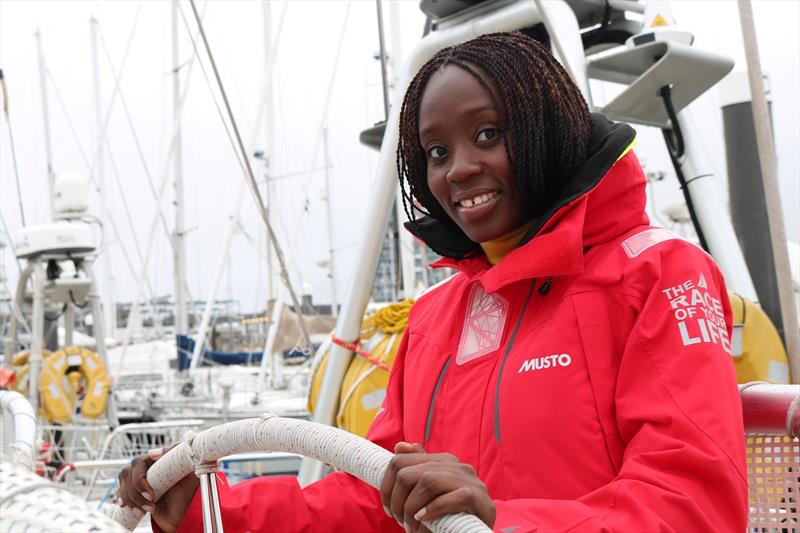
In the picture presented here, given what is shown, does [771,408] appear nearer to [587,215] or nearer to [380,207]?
[587,215]

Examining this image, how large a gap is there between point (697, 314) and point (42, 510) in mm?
1041

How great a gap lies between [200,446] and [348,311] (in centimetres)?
262

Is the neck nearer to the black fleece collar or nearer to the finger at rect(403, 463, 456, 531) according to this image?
the black fleece collar

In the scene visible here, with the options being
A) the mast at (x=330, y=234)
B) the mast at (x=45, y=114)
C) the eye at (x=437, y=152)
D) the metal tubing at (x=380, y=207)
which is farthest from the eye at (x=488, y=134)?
the mast at (x=330, y=234)

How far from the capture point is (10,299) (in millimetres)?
11711

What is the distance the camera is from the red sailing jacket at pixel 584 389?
1358mm

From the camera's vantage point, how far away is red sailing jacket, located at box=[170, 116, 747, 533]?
1.36 metres

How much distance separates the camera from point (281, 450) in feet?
4.94

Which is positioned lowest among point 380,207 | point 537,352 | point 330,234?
point 330,234

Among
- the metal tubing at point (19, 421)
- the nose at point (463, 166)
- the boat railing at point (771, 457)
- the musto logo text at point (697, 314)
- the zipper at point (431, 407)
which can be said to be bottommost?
the metal tubing at point (19, 421)

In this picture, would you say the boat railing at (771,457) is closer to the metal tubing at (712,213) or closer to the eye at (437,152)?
the eye at (437,152)

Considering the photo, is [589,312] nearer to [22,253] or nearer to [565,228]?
[565,228]

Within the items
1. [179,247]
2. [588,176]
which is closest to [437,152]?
[588,176]

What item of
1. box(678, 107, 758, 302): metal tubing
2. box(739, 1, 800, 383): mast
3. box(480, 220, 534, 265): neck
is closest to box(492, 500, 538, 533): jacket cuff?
box(480, 220, 534, 265): neck
